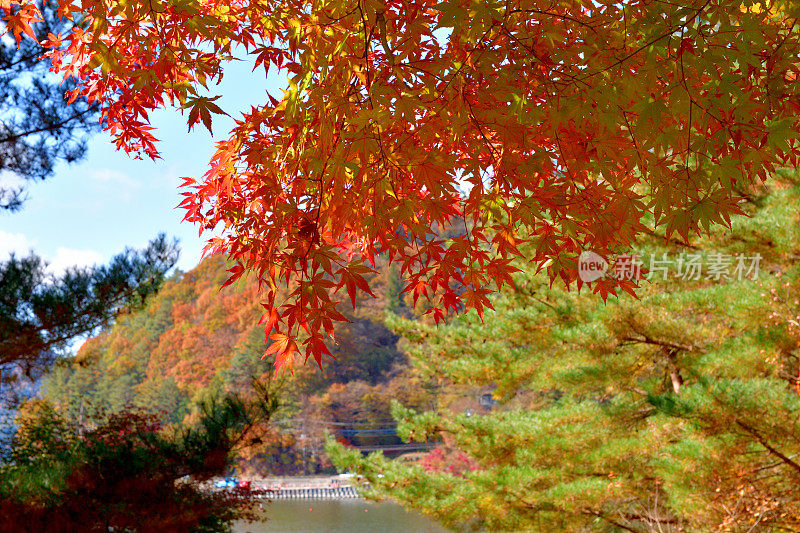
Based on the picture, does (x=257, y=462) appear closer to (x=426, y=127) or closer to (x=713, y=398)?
(x=713, y=398)

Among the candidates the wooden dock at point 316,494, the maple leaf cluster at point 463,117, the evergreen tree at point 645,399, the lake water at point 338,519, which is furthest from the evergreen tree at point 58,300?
the wooden dock at point 316,494

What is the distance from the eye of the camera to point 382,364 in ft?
59.8

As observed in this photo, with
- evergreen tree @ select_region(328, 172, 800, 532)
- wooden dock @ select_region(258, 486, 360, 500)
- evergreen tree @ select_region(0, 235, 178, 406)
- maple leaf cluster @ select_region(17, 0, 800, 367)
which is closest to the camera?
maple leaf cluster @ select_region(17, 0, 800, 367)

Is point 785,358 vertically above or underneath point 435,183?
underneath

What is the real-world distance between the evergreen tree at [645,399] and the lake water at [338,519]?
7250 millimetres

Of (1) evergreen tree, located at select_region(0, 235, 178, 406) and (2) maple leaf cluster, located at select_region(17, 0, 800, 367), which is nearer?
(2) maple leaf cluster, located at select_region(17, 0, 800, 367)

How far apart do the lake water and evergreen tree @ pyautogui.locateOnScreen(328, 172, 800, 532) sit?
7250mm

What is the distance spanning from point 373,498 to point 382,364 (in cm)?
1257

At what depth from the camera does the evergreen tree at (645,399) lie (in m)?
3.25

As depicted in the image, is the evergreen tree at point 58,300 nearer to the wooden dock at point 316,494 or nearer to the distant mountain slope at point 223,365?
the distant mountain slope at point 223,365

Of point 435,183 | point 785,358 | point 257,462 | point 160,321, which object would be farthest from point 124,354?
point 435,183

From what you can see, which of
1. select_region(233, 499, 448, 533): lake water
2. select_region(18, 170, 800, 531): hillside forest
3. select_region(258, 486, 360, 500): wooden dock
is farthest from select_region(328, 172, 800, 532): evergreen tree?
select_region(258, 486, 360, 500): wooden dock

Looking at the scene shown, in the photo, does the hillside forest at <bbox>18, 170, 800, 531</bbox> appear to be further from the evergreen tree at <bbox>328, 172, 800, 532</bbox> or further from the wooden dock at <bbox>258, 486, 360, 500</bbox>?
the wooden dock at <bbox>258, 486, 360, 500</bbox>

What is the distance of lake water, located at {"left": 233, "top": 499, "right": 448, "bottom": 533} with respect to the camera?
1339cm
